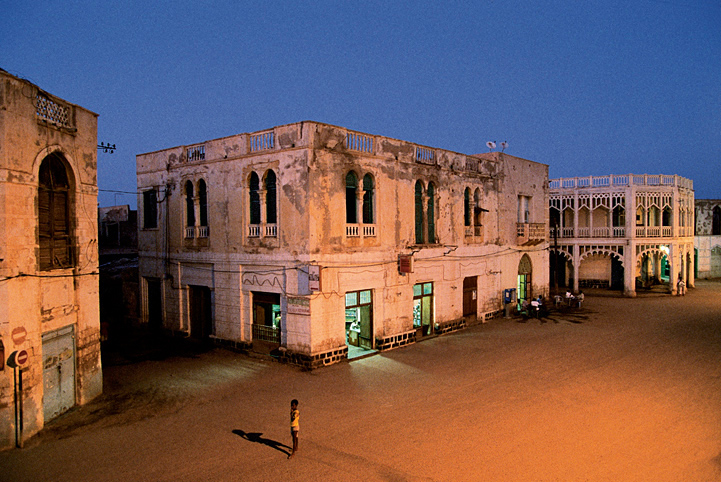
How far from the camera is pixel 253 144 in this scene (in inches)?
719

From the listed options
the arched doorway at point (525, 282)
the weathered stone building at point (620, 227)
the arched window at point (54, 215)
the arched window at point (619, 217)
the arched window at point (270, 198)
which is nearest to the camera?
the arched window at point (54, 215)

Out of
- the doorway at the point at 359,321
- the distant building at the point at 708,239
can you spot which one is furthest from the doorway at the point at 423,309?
the distant building at the point at 708,239

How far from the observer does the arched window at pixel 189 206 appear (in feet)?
69.2

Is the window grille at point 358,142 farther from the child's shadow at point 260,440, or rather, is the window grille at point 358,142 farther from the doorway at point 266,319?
the child's shadow at point 260,440

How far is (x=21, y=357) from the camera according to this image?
1042 cm

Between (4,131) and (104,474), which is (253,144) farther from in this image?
(104,474)

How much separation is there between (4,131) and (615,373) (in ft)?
62.0

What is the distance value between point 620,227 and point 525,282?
1092 centimetres

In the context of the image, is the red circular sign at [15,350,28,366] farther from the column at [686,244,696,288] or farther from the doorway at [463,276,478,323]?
the column at [686,244,696,288]

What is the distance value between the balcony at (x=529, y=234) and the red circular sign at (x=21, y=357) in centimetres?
2439

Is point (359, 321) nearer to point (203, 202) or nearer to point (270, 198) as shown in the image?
point (270, 198)

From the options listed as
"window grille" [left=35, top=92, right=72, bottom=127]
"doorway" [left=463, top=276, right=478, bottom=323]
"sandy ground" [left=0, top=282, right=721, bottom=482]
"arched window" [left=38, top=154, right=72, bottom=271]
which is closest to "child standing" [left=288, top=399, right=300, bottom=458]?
"sandy ground" [left=0, top=282, right=721, bottom=482]

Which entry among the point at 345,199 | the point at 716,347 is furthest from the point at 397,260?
the point at 716,347

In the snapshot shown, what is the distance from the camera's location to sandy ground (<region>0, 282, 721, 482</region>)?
31.4 feet
